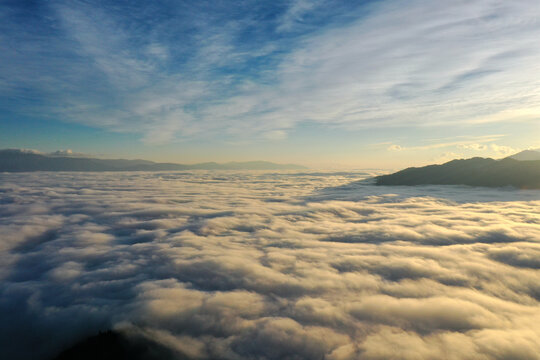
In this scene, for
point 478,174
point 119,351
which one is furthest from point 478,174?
point 119,351

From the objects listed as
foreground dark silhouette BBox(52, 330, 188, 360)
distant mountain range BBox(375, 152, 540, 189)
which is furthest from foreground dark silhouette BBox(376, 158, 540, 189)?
foreground dark silhouette BBox(52, 330, 188, 360)

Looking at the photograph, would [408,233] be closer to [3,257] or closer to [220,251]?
[220,251]

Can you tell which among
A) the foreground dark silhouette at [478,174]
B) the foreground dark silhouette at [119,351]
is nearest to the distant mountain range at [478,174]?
the foreground dark silhouette at [478,174]

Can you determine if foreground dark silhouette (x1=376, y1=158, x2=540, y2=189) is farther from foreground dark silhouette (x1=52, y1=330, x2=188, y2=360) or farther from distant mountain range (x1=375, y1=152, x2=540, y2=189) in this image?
foreground dark silhouette (x1=52, y1=330, x2=188, y2=360)

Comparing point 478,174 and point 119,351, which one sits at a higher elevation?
point 478,174

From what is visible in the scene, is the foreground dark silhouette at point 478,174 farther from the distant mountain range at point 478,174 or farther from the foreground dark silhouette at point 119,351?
the foreground dark silhouette at point 119,351

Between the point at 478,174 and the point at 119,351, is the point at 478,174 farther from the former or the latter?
the point at 119,351

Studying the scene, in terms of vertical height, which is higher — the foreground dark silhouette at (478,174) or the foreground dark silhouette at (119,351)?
the foreground dark silhouette at (478,174)

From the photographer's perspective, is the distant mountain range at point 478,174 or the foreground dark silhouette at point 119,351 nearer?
the foreground dark silhouette at point 119,351
